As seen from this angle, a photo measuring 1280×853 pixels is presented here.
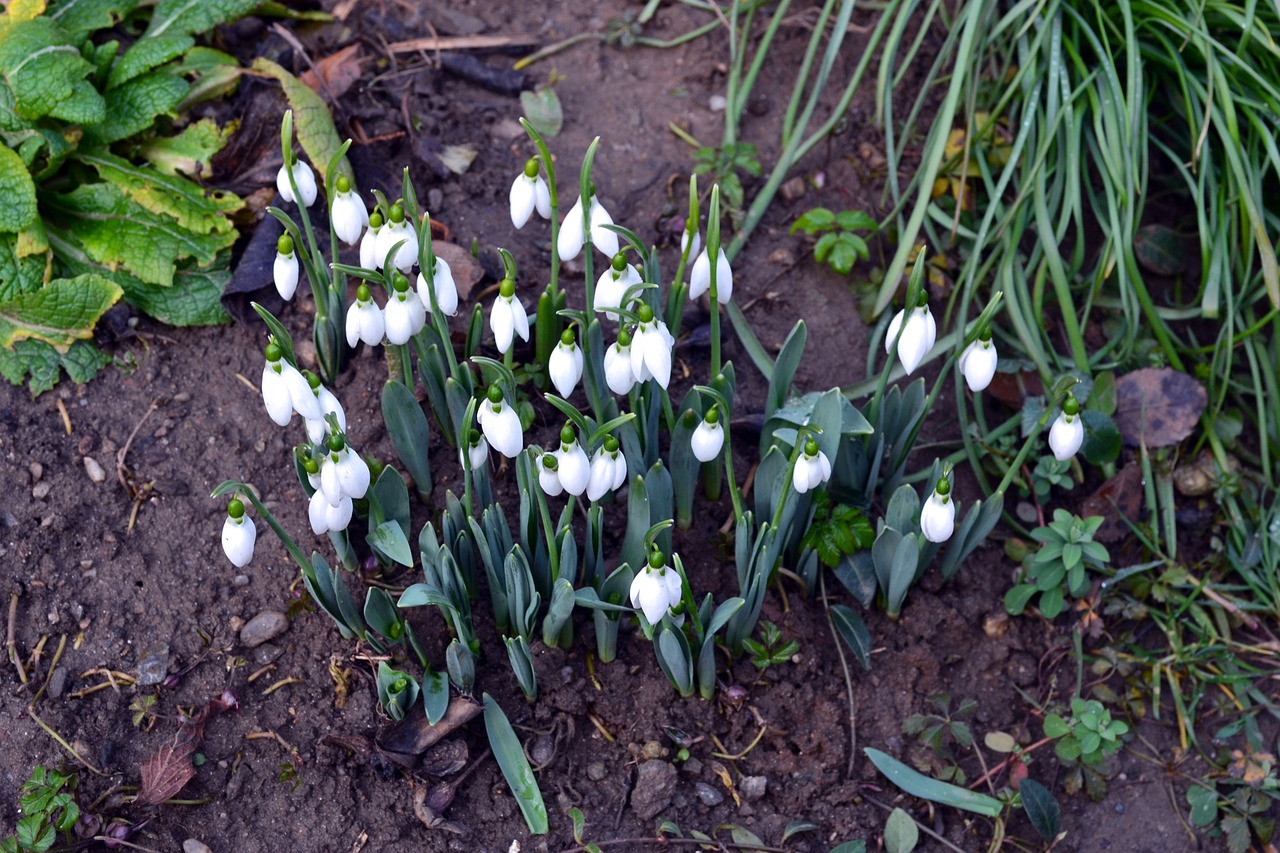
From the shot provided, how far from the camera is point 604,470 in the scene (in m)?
1.95

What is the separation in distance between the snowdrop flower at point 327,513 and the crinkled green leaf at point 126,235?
3.11ft

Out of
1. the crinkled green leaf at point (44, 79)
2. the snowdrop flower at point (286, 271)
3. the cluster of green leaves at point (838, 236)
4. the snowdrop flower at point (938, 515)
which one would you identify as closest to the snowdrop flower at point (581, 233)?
the snowdrop flower at point (286, 271)

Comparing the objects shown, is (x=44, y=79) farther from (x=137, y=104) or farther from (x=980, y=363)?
(x=980, y=363)

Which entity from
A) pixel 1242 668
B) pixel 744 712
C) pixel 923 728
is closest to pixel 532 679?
pixel 744 712

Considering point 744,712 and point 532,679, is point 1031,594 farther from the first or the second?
point 532,679

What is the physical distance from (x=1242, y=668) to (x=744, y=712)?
118 cm

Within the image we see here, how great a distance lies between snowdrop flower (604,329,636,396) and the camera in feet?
6.33

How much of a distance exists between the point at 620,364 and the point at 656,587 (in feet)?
1.27

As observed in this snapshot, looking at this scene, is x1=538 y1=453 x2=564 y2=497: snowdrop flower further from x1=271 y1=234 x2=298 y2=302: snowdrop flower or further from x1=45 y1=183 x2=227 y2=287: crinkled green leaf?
x1=45 y1=183 x2=227 y2=287: crinkled green leaf

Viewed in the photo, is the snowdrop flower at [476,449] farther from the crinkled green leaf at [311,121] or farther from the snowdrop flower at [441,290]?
the crinkled green leaf at [311,121]

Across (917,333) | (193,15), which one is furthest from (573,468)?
(193,15)

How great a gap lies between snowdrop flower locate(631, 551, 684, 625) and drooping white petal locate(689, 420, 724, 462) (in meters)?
0.25

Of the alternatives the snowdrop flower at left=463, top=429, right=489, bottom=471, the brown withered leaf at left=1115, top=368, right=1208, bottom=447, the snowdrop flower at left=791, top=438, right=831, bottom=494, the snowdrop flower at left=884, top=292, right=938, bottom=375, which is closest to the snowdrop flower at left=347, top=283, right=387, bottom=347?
the snowdrop flower at left=463, top=429, right=489, bottom=471

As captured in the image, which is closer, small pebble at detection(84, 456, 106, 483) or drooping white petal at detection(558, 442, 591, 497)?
drooping white petal at detection(558, 442, 591, 497)
